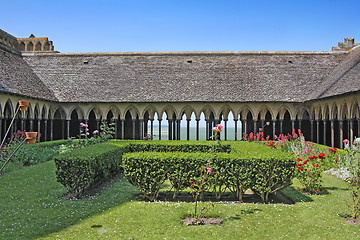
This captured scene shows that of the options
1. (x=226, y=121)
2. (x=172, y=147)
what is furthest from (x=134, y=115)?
(x=172, y=147)

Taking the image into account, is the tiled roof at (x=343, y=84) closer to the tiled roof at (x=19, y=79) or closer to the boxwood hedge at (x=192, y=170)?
the boxwood hedge at (x=192, y=170)

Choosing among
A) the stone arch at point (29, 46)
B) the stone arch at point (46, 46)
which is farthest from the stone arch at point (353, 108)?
the stone arch at point (29, 46)

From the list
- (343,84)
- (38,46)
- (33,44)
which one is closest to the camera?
(343,84)

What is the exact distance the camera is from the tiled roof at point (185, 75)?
19.9 m

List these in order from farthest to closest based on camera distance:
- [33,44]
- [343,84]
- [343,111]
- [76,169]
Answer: [33,44], [343,111], [343,84], [76,169]

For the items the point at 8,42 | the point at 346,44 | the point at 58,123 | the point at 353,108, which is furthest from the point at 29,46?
the point at 346,44

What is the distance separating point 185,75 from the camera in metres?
21.7

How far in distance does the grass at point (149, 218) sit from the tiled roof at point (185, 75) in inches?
466

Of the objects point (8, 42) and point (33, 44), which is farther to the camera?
point (33, 44)

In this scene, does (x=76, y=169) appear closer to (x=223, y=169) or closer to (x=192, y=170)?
(x=192, y=170)

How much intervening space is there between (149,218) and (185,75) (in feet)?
53.3

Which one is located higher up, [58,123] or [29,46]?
[29,46]

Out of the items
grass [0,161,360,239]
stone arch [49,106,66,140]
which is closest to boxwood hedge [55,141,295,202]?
grass [0,161,360,239]

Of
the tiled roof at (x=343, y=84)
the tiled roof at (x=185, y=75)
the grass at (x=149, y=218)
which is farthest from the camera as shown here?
the tiled roof at (x=185, y=75)
